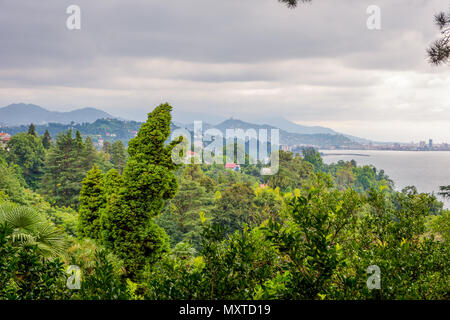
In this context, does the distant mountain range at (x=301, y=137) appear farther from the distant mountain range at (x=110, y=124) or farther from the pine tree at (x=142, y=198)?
the pine tree at (x=142, y=198)

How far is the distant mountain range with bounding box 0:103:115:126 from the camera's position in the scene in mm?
105506

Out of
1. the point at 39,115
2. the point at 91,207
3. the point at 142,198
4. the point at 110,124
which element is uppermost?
the point at 39,115

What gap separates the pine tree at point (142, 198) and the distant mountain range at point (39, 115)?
9858 centimetres

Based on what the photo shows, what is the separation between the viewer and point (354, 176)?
170 feet

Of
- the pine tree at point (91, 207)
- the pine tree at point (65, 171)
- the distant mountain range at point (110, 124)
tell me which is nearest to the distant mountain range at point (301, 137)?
the distant mountain range at point (110, 124)

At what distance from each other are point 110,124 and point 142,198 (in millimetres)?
72750

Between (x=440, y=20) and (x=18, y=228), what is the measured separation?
7311mm

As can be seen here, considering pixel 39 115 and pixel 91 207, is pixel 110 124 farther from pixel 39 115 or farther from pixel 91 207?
pixel 91 207

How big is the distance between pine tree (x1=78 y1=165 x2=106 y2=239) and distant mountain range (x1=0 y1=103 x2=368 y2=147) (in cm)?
6631

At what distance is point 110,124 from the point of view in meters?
77.6

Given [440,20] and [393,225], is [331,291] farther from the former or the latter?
[440,20]

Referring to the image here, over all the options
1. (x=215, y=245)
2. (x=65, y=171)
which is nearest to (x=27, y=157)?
(x=65, y=171)
